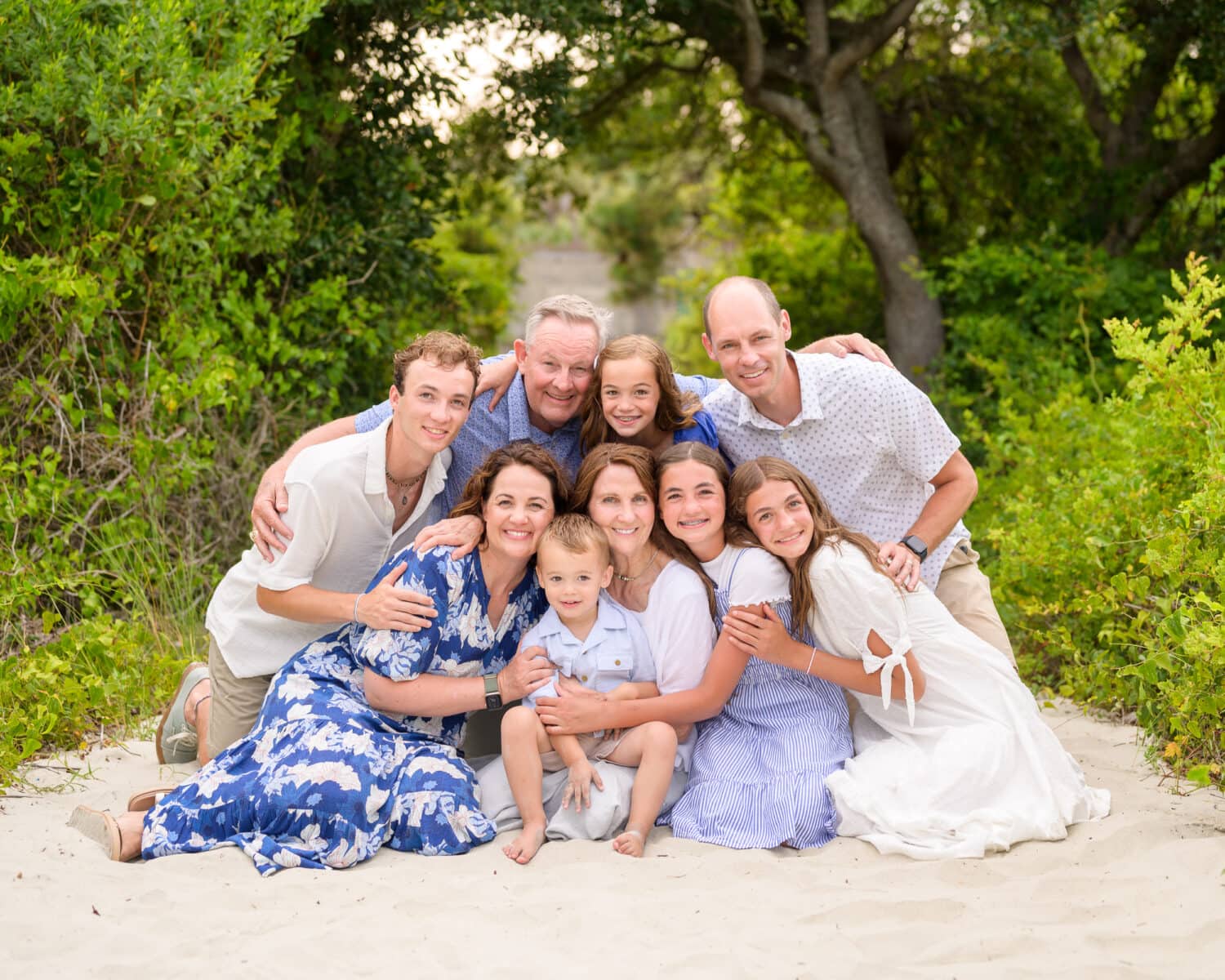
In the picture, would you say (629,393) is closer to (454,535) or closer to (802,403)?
(802,403)

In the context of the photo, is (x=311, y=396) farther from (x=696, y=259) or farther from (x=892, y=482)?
(x=696, y=259)

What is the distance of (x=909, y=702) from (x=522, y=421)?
5.51 ft

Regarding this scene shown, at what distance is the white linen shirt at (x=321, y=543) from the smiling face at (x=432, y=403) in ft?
0.53

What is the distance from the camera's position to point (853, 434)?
4160 mm

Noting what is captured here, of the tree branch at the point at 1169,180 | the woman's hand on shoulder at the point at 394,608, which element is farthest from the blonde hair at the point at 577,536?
the tree branch at the point at 1169,180

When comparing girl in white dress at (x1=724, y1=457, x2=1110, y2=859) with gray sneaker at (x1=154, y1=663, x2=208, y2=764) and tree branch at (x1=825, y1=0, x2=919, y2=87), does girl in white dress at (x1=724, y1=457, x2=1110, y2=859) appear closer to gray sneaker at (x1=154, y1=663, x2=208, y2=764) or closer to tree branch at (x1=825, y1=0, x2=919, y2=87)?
gray sneaker at (x1=154, y1=663, x2=208, y2=764)

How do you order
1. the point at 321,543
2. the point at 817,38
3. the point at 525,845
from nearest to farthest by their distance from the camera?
the point at 525,845, the point at 321,543, the point at 817,38

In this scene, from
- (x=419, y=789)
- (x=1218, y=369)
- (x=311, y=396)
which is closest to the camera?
(x=419, y=789)

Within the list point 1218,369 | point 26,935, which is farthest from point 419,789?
point 1218,369

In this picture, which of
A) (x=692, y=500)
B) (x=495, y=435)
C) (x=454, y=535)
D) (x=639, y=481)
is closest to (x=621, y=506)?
(x=639, y=481)

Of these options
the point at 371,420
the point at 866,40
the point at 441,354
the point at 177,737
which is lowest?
the point at 177,737

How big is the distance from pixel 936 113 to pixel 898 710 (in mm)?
7926

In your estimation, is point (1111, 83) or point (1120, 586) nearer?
point (1120, 586)

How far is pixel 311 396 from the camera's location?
700 centimetres
